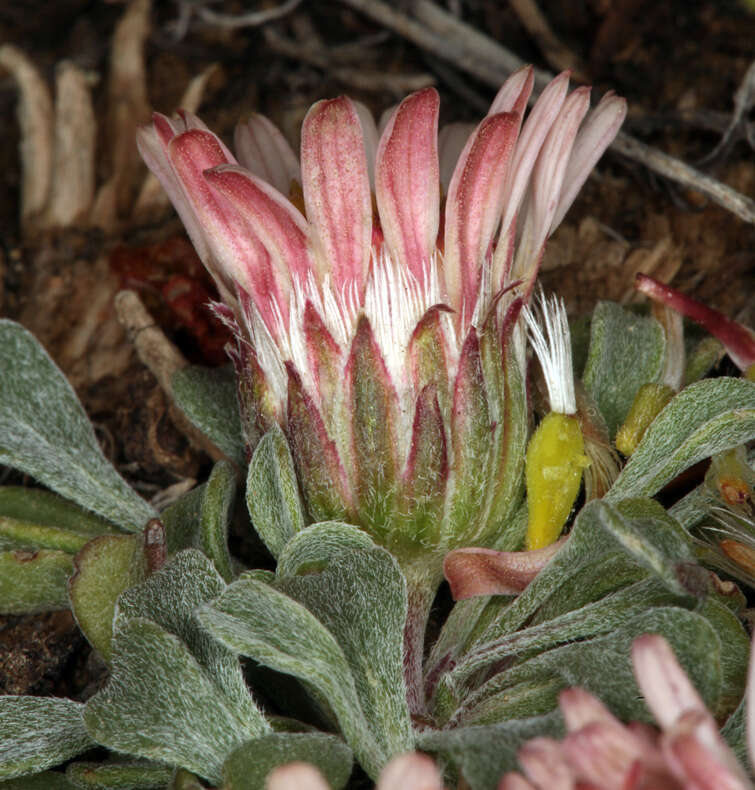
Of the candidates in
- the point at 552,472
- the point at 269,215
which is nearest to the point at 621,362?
the point at 552,472

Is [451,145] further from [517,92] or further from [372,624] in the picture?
[372,624]

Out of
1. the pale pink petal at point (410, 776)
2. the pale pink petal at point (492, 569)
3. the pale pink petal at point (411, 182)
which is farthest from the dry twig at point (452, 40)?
the pale pink petal at point (410, 776)

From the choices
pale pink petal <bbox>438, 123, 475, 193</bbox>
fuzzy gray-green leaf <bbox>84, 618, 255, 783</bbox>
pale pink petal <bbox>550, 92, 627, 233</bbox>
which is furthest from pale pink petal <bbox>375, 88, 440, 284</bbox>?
fuzzy gray-green leaf <bbox>84, 618, 255, 783</bbox>

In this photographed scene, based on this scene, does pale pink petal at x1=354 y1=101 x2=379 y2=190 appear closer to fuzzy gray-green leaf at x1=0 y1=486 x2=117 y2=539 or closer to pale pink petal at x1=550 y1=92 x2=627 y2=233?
pale pink petal at x1=550 y1=92 x2=627 y2=233

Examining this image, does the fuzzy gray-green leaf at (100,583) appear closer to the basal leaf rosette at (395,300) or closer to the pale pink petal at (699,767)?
the basal leaf rosette at (395,300)

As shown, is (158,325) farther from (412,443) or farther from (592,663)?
(592,663)

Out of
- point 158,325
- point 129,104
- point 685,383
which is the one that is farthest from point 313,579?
point 129,104
